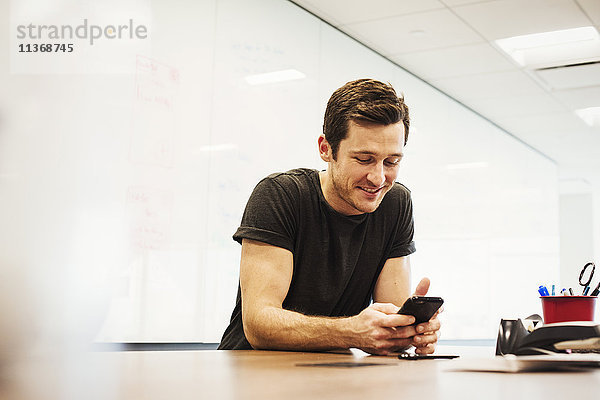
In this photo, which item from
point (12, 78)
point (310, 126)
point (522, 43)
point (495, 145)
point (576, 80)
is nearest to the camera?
point (12, 78)

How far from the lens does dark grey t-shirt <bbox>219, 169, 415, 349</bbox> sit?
5.17ft

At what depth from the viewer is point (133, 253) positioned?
2574 millimetres

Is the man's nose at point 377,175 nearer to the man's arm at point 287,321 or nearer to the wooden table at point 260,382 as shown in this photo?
the man's arm at point 287,321

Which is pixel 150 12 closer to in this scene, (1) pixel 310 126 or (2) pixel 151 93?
(2) pixel 151 93

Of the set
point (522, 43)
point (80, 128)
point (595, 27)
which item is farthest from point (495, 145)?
point (80, 128)

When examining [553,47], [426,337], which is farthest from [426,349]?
[553,47]

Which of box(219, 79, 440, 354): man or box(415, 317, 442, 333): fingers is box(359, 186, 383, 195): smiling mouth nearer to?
box(219, 79, 440, 354): man

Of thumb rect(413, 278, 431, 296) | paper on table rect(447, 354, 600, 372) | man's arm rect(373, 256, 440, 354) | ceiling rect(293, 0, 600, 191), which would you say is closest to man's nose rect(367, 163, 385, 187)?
man's arm rect(373, 256, 440, 354)

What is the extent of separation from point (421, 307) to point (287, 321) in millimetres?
299

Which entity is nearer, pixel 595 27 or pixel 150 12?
pixel 150 12

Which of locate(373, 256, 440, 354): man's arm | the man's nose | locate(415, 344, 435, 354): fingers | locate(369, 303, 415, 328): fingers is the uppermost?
the man's nose

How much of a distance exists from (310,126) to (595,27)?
1833 mm

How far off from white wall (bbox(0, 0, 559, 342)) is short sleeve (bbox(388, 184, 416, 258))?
2.53 feet

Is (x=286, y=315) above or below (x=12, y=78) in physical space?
below
